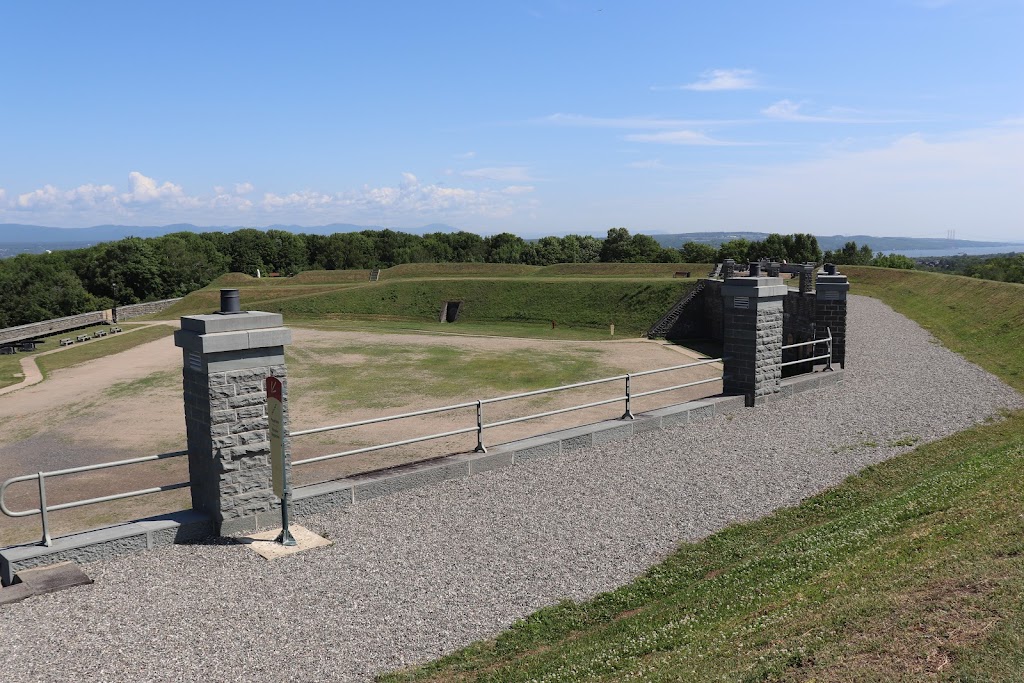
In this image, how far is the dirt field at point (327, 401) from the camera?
60.2ft

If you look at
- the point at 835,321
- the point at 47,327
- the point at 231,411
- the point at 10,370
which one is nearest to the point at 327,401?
the point at 231,411

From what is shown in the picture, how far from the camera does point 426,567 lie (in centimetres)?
943

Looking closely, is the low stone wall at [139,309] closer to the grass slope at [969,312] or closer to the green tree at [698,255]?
the green tree at [698,255]

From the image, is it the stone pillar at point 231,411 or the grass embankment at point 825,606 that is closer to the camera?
the grass embankment at point 825,606

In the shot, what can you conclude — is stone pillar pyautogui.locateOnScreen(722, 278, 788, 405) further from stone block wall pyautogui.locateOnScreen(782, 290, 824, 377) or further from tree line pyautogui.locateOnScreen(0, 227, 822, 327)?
tree line pyautogui.locateOnScreen(0, 227, 822, 327)

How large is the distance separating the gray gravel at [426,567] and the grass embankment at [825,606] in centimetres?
55

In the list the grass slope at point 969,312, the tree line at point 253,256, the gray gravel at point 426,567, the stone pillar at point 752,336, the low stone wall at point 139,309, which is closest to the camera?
the gray gravel at point 426,567

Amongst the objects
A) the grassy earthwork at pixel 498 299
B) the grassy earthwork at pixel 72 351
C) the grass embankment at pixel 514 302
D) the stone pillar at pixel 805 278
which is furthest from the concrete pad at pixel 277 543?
the grass embankment at pixel 514 302

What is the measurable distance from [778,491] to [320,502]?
24.2 ft

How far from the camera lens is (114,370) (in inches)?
1400

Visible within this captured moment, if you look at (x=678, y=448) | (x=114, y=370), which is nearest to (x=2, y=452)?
(x=114, y=370)

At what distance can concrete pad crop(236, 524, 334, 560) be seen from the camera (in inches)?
392

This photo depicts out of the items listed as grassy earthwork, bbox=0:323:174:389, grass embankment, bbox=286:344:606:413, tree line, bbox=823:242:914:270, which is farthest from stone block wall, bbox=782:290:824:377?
tree line, bbox=823:242:914:270

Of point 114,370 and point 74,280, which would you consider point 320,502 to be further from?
point 74,280
